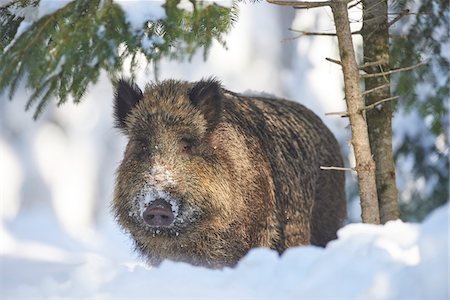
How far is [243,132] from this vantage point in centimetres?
550

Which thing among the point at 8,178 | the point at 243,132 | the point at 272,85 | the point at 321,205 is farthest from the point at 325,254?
the point at 272,85

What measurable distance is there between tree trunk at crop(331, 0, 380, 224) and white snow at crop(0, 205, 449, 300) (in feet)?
5.41

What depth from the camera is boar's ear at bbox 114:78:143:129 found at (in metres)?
5.30

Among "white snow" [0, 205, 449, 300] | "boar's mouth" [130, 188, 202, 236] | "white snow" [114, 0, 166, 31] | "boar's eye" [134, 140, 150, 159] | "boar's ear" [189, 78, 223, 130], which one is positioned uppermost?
"white snow" [114, 0, 166, 31]

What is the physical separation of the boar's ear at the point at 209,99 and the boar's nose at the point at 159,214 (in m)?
0.82

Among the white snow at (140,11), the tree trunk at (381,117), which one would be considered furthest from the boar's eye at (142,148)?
the tree trunk at (381,117)

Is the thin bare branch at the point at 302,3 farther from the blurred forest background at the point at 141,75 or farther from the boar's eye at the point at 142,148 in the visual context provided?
the boar's eye at the point at 142,148

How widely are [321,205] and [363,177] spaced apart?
1305 mm

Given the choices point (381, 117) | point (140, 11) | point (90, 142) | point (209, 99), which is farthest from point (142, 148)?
point (90, 142)

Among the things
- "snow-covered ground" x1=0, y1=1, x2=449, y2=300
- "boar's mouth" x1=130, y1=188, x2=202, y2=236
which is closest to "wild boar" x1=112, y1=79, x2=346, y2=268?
"boar's mouth" x1=130, y1=188, x2=202, y2=236

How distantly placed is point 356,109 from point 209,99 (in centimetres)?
108

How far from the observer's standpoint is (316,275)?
3.19 metres

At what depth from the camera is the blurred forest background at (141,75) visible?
4.77 metres

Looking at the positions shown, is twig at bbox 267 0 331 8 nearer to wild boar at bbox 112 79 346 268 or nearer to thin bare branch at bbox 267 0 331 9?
thin bare branch at bbox 267 0 331 9
